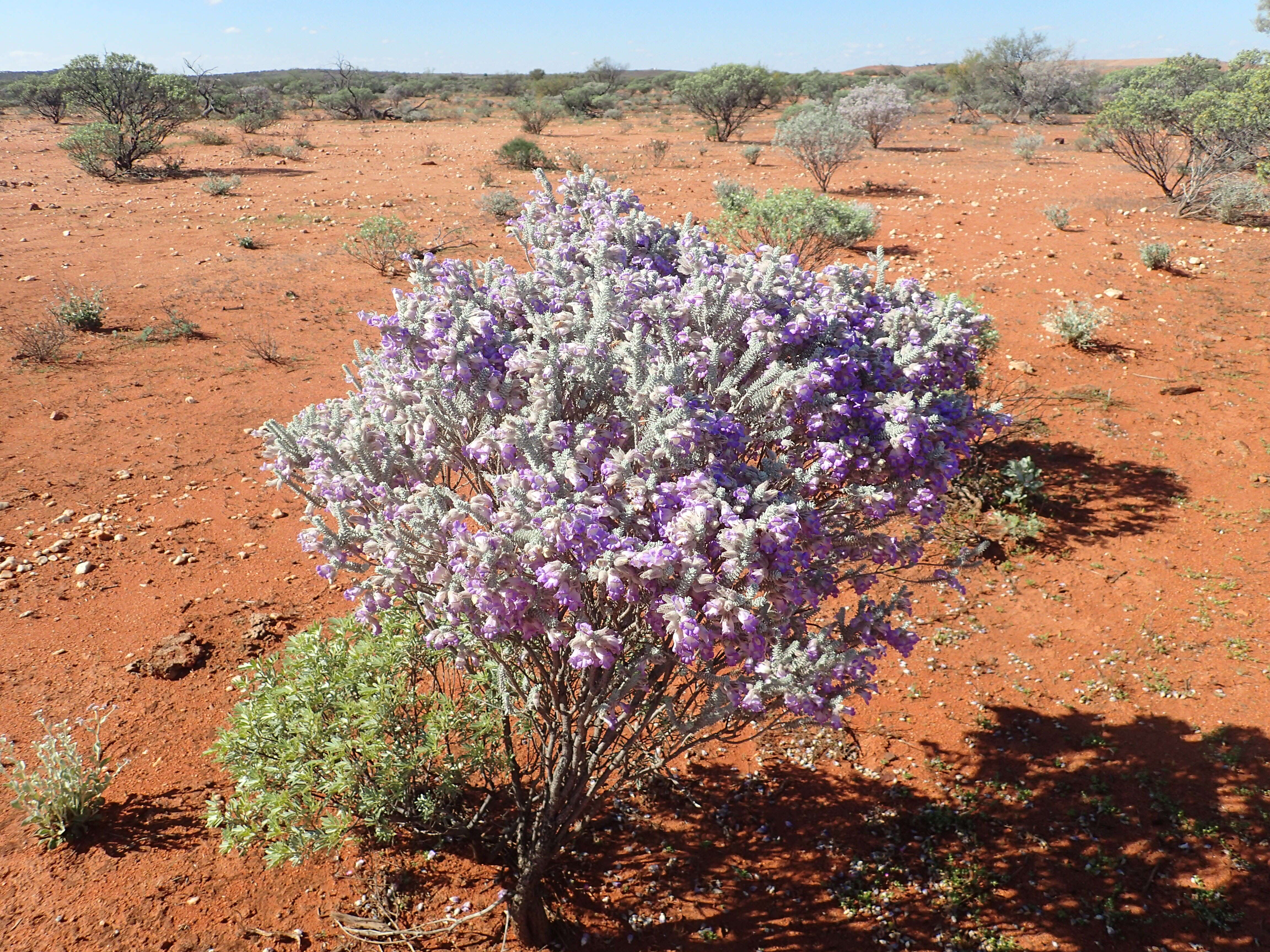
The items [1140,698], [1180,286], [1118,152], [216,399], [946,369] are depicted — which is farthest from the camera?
[1118,152]

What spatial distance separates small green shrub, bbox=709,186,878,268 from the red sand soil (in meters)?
2.21

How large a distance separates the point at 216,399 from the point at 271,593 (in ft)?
14.0

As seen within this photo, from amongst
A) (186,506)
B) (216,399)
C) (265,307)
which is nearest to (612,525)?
(186,506)

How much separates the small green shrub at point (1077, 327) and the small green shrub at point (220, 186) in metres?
18.1

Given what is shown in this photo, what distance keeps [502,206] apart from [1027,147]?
1649cm

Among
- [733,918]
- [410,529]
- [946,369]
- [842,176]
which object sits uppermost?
[842,176]

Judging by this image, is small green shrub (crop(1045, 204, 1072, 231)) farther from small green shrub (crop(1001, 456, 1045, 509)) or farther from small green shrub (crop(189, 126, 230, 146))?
small green shrub (crop(189, 126, 230, 146))

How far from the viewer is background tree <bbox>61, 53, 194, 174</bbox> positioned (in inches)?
837

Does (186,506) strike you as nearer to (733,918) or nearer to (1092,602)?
(733,918)

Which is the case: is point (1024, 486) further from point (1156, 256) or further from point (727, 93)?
point (727, 93)

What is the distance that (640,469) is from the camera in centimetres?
271

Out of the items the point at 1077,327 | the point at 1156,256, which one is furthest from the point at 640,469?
the point at 1156,256

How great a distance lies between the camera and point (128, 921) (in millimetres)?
3609

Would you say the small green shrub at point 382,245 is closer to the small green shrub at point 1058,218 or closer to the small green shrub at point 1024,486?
the small green shrub at point 1024,486
